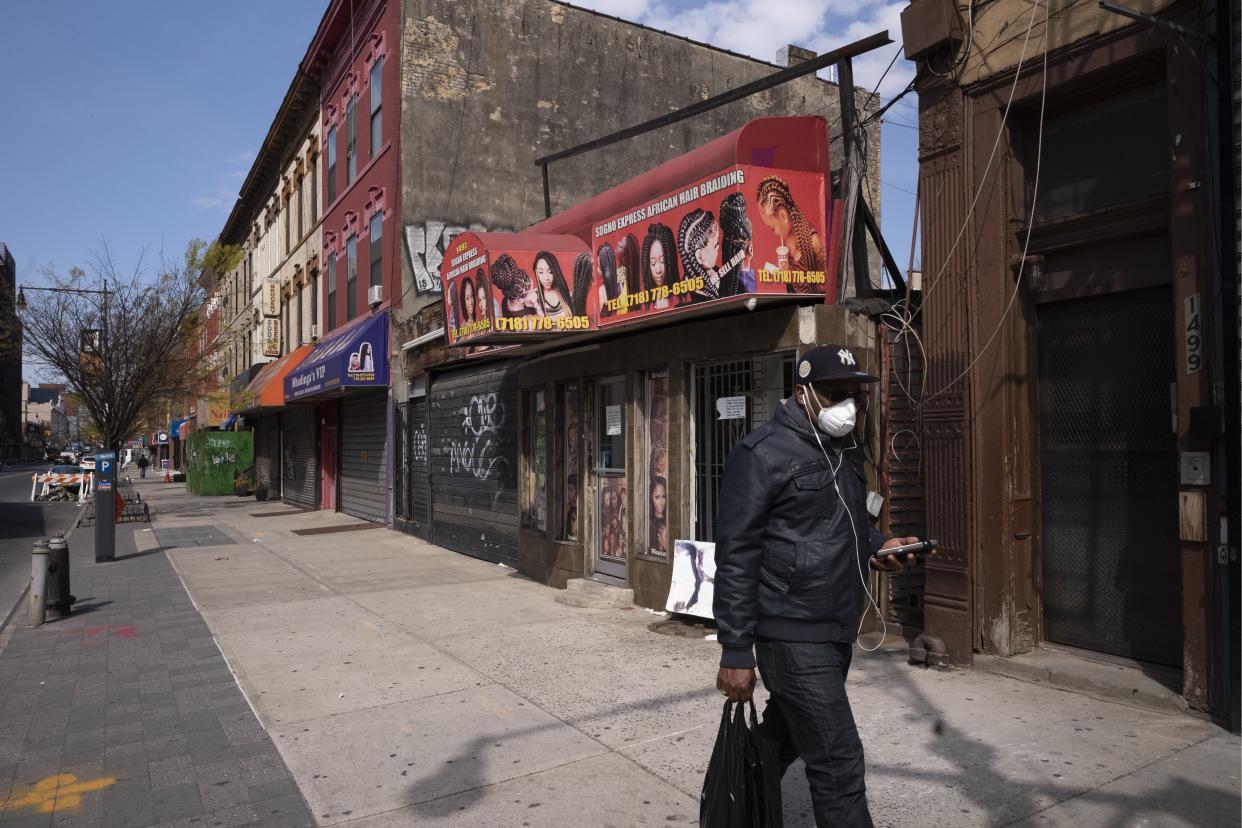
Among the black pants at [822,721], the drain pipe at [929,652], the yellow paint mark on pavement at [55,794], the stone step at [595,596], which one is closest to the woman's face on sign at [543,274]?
the stone step at [595,596]

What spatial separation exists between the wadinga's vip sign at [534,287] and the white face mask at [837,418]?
19.6 feet

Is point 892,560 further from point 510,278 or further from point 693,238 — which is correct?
point 510,278

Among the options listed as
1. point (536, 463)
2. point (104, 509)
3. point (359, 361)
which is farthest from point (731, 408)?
point (359, 361)

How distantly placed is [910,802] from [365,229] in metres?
18.2

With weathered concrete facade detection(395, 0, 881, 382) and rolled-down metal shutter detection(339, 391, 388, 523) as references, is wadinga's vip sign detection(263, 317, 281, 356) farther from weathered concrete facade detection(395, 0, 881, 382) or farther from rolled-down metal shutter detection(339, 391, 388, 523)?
weathered concrete facade detection(395, 0, 881, 382)

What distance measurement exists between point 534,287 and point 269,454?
24402mm

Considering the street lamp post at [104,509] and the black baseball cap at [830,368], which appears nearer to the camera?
the black baseball cap at [830,368]

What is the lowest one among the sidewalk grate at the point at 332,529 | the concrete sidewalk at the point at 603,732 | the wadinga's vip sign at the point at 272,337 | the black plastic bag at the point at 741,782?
the sidewalk grate at the point at 332,529

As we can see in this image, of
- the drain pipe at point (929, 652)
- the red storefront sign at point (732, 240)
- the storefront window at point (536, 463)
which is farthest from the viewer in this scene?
the storefront window at point (536, 463)

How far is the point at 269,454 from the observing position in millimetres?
30906

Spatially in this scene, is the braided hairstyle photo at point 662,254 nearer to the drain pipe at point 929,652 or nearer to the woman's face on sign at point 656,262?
the woman's face on sign at point 656,262

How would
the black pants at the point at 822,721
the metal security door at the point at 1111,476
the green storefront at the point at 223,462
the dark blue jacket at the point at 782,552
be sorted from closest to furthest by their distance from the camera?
the black pants at the point at 822,721
the dark blue jacket at the point at 782,552
the metal security door at the point at 1111,476
the green storefront at the point at 223,462

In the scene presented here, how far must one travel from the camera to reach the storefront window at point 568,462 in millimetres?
10523

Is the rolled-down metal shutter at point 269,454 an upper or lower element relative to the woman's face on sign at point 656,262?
lower
